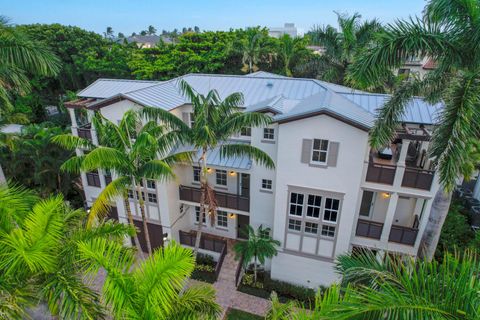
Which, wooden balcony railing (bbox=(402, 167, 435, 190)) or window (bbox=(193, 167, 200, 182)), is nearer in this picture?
wooden balcony railing (bbox=(402, 167, 435, 190))

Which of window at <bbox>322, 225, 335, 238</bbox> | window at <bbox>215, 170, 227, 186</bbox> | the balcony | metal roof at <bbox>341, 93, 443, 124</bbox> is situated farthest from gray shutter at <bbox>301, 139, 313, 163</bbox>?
window at <bbox>215, 170, 227, 186</bbox>

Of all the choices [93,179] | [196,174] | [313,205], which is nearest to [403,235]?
[313,205]

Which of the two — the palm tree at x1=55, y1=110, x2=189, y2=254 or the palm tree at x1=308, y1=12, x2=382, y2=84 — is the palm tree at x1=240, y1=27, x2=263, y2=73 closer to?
the palm tree at x1=308, y1=12, x2=382, y2=84

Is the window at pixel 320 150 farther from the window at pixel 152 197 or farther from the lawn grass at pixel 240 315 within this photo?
the window at pixel 152 197

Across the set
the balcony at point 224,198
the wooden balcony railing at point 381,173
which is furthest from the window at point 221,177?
the wooden balcony railing at point 381,173

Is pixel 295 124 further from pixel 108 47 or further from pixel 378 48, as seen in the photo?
pixel 108 47
